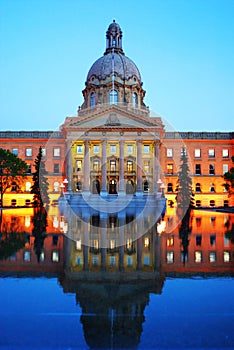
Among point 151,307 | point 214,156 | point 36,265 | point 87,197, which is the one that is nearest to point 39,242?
→ point 36,265

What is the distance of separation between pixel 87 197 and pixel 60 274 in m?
38.7

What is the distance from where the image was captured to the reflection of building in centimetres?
4878

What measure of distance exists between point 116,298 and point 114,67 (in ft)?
206

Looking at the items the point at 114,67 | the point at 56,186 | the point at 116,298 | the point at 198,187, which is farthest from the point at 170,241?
the point at 114,67

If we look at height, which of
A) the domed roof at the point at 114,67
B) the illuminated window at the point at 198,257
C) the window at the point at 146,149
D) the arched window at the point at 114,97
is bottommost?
the illuminated window at the point at 198,257

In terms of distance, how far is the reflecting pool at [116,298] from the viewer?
3975mm

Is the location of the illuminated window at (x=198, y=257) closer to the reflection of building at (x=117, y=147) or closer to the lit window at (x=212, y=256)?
the lit window at (x=212, y=256)

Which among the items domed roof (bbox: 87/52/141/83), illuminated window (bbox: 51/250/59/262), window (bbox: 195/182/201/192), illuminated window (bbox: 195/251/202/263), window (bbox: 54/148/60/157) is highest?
domed roof (bbox: 87/52/141/83)

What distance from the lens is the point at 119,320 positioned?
4.48 meters

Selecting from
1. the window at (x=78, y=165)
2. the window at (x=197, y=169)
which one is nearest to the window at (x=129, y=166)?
the window at (x=78, y=165)

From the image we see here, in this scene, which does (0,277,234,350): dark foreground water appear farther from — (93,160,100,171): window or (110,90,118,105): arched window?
(110,90,118,105): arched window

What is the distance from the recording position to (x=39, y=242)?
11.8 metres

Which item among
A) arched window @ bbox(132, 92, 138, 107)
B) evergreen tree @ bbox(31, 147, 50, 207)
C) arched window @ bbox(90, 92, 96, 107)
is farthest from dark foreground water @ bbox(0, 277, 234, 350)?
arched window @ bbox(90, 92, 96, 107)

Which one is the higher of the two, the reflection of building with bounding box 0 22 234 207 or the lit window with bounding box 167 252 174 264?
the reflection of building with bounding box 0 22 234 207
